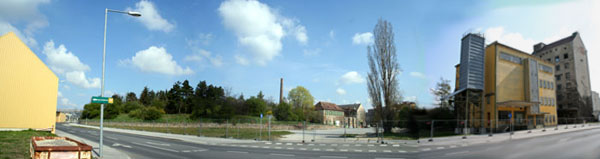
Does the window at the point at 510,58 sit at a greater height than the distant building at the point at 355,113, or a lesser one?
greater

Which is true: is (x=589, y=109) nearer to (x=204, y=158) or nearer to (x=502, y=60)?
(x=502, y=60)

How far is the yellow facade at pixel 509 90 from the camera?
106 feet

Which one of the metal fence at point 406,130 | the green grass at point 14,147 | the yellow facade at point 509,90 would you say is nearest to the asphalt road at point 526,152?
the metal fence at point 406,130

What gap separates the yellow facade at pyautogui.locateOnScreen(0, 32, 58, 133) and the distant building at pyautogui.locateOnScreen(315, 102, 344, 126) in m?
60.2

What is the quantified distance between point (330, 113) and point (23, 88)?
2671 inches

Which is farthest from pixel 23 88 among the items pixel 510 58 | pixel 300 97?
pixel 300 97

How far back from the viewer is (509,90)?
3462 centimetres

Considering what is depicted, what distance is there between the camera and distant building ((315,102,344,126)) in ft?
274

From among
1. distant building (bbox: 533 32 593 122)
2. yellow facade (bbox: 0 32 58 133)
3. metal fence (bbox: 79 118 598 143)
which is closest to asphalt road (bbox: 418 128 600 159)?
metal fence (bbox: 79 118 598 143)

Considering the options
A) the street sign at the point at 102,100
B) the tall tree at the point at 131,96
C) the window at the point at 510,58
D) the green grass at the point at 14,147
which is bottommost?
the green grass at the point at 14,147

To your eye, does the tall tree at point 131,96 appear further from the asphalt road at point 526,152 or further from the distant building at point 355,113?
the asphalt road at point 526,152

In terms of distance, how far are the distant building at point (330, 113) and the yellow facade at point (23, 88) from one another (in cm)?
6015

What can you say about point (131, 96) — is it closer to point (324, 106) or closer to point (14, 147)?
point (324, 106)

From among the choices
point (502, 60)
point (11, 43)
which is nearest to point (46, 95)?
point (11, 43)
